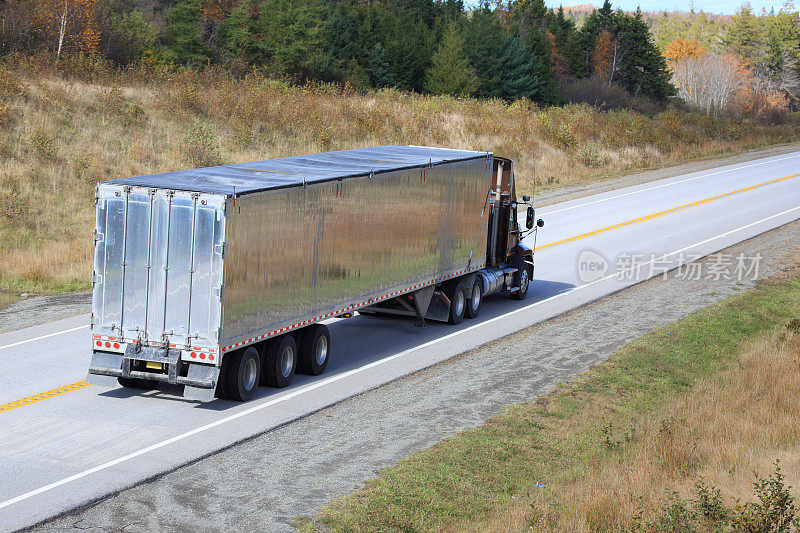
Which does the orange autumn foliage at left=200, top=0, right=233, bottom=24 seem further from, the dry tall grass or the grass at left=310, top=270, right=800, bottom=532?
the dry tall grass

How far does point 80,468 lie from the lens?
11.3 m

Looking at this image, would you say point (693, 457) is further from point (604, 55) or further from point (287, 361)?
point (604, 55)

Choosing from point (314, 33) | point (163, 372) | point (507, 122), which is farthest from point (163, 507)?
point (314, 33)

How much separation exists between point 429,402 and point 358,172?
450 centimetres

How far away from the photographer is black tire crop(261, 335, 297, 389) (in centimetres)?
1500

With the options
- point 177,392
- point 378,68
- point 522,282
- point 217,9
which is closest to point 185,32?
point 217,9

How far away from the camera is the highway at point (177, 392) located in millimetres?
11203

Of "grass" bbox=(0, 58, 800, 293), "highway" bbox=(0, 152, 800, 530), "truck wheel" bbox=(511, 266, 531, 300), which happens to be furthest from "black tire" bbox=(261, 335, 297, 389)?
"grass" bbox=(0, 58, 800, 293)

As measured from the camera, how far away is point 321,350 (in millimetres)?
16219

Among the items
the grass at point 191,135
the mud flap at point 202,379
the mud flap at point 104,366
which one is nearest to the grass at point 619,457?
the mud flap at point 202,379

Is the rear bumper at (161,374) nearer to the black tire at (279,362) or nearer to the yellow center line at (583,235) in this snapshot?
the yellow center line at (583,235)

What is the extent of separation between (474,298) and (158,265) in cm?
968

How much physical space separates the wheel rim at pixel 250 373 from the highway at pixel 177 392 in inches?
12.0

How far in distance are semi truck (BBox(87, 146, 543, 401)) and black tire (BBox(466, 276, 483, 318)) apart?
115 inches
